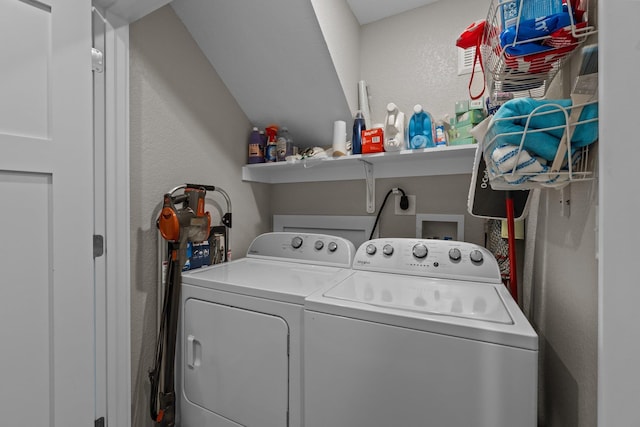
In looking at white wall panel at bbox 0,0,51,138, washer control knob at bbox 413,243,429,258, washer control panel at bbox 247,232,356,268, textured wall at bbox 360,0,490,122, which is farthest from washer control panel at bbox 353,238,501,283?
white wall panel at bbox 0,0,51,138

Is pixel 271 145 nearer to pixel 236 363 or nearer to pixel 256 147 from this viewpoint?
pixel 256 147

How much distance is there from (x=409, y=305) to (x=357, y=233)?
41.0 inches

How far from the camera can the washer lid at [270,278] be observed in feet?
3.82

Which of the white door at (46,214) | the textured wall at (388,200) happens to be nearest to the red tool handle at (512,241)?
the textured wall at (388,200)

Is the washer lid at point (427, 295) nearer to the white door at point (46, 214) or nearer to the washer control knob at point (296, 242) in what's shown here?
the washer control knob at point (296, 242)

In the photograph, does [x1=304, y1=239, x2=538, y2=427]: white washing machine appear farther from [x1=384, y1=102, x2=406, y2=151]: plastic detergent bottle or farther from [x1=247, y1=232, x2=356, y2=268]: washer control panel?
[x1=384, y1=102, x2=406, y2=151]: plastic detergent bottle

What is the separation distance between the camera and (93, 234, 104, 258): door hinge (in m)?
1.24

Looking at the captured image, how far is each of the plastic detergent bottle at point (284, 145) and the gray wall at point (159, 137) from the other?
35 cm

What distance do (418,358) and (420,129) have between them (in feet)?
3.90

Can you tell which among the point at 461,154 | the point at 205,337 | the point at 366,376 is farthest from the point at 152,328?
the point at 461,154

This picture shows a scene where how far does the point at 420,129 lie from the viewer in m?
1.57

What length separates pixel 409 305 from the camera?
977mm

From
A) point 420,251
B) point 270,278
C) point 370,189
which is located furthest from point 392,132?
point 270,278

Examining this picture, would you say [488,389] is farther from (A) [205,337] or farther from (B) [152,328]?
(B) [152,328]
